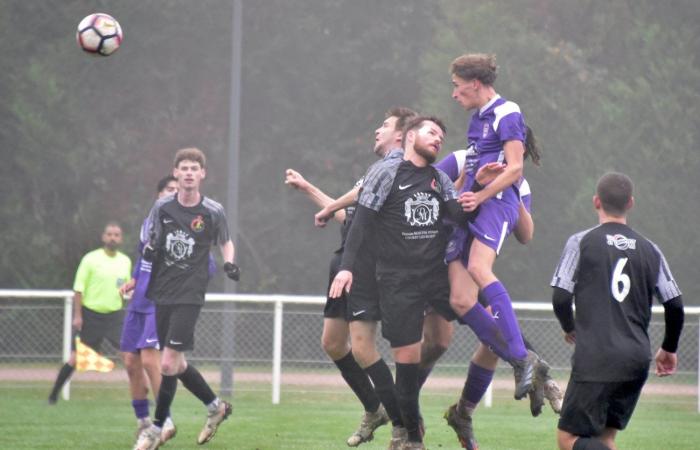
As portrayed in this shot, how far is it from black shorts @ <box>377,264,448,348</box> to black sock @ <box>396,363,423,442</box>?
0.19 m

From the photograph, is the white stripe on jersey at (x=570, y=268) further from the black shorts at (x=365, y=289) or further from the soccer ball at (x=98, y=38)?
the soccer ball at (x=98, y=38)

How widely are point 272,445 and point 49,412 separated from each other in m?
4.33

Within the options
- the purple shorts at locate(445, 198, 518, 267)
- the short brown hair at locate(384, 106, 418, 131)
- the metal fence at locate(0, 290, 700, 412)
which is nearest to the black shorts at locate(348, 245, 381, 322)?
the purple shorts at locate(445, 198, 518, 267)

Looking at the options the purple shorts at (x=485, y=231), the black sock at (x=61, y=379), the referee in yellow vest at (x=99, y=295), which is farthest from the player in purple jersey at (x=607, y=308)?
the black sock at (x=61, y=379)

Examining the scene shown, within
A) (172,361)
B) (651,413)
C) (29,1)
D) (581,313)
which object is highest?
(29,1)

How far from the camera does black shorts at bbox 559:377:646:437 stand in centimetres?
669

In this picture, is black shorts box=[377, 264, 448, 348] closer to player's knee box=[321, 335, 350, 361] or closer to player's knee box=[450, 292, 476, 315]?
player's knee box=[450, 292, 476, 315]

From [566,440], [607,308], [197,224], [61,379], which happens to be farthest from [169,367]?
[61,379]

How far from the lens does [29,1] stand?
2683 centimetres

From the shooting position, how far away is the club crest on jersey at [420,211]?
791cm

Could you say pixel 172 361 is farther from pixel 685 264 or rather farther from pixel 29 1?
pixel 29 1

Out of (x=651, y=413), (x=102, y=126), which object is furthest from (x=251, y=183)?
(x=651, y=413)

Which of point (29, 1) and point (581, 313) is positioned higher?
point (29, 1)

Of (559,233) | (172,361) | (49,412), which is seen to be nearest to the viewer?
(172,361)
